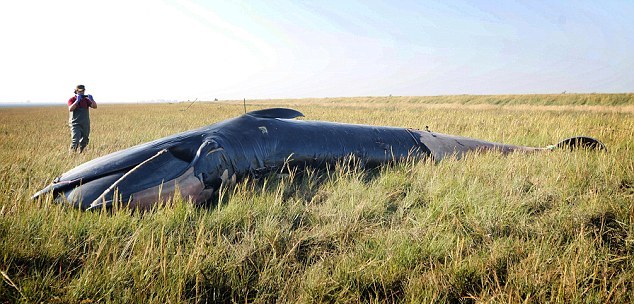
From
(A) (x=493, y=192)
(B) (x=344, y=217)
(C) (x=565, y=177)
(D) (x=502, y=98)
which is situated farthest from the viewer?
(D) (x=502, y=98)

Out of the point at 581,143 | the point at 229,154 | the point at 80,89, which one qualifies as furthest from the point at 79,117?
the point at 581,143

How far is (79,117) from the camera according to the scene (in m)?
6.76

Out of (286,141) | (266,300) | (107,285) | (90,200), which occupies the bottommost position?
(266,300)

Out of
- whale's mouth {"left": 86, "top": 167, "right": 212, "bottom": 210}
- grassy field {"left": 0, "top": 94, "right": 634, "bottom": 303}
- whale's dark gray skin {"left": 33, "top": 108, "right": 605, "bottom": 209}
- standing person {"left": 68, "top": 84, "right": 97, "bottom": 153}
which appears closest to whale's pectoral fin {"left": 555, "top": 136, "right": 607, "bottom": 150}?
whale's dark gray skin {"left": 33, "top": 108, "right": 605, "bottom": 209}

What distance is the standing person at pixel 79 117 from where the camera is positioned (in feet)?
22.1

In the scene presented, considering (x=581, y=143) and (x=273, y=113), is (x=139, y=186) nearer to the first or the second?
(x=273, y=113)

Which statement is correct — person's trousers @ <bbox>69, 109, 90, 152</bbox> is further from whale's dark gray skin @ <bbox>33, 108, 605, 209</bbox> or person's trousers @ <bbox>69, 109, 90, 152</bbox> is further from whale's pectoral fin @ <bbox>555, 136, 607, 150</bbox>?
whale's pectoral fin @ <bbox>555, 136, 607, 150</bbox>

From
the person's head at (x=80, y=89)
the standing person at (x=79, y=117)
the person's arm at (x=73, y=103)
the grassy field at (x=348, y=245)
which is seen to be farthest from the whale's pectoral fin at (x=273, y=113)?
the person's head at (x=80, y=89)

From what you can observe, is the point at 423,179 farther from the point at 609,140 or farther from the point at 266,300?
the point at 609,140

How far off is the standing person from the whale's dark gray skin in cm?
505

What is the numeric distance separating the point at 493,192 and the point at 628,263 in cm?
114

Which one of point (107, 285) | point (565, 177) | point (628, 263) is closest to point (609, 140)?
point (565, 177)

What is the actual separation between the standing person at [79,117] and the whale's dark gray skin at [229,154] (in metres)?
5.05

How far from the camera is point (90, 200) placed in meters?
2.20
